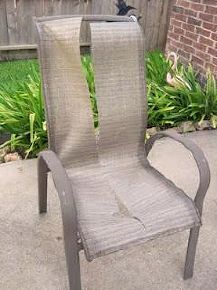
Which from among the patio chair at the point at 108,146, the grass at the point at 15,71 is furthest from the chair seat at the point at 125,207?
the grass at the point at 15,71

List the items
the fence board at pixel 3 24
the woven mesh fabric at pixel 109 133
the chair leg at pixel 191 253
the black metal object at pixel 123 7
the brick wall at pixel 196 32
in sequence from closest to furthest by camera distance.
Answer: the woven mesh fabric at pixel 109 133
the chair leg at pixel 191 253
the brick wall at pixel 196 32
the fence board at pixel 3 24
the black metal object at pixel 123 7

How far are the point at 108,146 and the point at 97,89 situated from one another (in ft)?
1.19

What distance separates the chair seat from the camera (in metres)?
1.68

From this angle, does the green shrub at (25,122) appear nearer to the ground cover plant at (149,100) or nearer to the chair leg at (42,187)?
the ground cover plant at (149,100)

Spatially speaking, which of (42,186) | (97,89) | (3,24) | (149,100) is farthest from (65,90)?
(3,24)

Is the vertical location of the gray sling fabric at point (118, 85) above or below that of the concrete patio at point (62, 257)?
above

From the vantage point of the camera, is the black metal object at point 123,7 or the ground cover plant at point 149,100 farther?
the black metal object at point 123,7

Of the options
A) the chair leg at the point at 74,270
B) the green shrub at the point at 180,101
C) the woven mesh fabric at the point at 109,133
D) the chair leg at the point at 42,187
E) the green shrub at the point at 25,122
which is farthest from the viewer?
the green shrub at the point at 180,101

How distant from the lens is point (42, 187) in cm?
237

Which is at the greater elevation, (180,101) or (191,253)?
(180,101)

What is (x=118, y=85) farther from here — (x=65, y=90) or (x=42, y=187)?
(x=42, y=187)

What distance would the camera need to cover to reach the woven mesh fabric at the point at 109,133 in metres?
1.85

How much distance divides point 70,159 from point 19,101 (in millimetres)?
1324

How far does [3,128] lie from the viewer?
10.5ft
